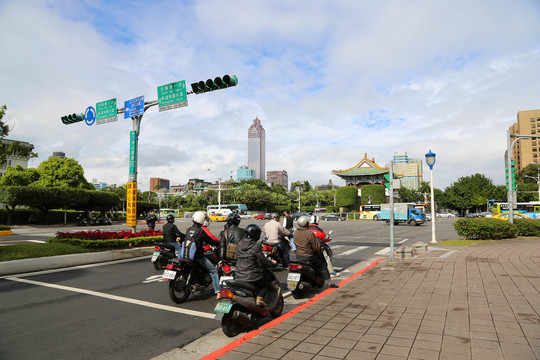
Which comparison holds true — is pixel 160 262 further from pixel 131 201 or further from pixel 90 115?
pixel 90 115

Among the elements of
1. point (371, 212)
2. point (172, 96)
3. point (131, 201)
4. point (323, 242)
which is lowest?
point (371, 212)

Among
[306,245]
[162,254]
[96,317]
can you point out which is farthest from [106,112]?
[306,245]

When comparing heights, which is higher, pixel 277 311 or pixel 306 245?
pixel 306 245

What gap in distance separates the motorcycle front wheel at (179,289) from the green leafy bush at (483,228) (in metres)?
14.1

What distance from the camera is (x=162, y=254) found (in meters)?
9.09

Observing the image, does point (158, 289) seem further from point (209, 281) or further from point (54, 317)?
point (54, 317)

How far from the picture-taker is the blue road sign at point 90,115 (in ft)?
48.7

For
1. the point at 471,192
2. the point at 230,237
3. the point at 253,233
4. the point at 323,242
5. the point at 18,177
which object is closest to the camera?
the point at 253,233

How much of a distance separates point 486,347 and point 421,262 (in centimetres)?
639

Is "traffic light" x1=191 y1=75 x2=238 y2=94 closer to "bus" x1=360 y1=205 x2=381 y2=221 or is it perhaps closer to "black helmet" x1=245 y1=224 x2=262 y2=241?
"black helmet" x1=245 y1=224 x2=262 y2=241

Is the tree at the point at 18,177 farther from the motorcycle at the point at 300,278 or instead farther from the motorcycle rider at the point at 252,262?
the motorcycle rider at the point at 252,262

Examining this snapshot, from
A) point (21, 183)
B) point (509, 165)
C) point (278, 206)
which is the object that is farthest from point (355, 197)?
point (21, 183)

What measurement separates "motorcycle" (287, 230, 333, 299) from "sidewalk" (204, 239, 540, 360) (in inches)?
15.0

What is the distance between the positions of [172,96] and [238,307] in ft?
33.3
